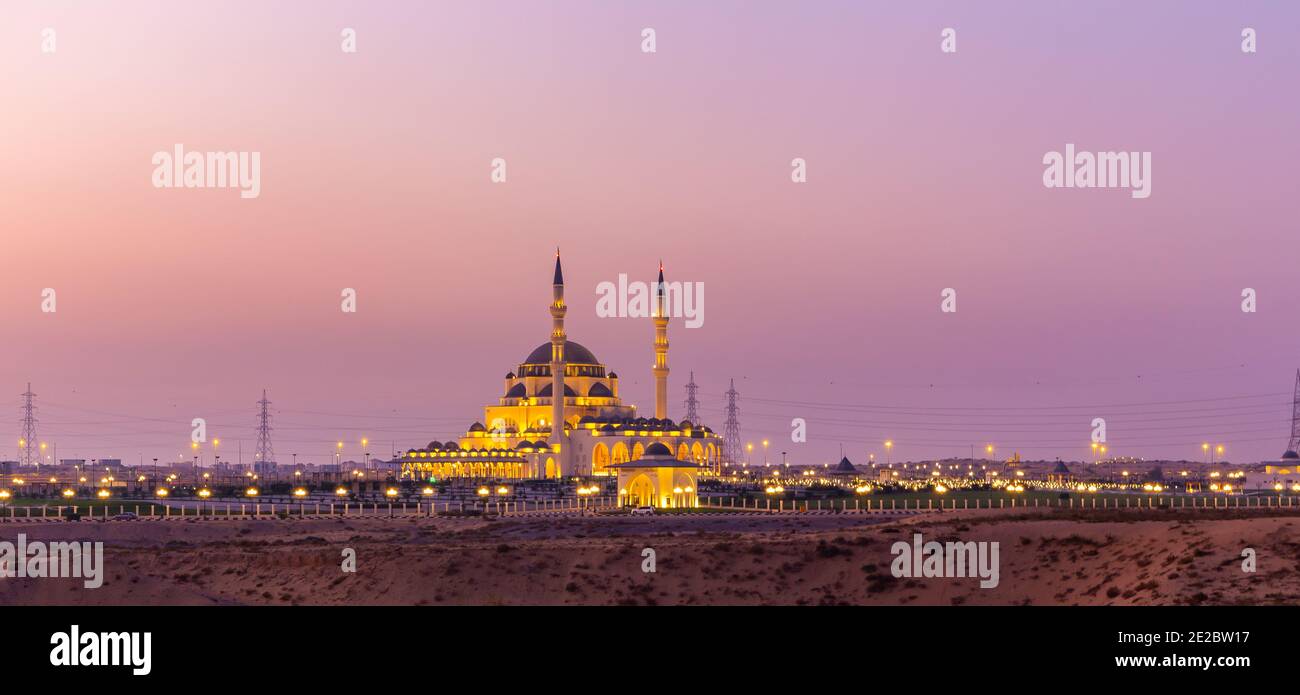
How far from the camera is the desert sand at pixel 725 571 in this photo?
48.3m

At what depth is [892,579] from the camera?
54.1 m

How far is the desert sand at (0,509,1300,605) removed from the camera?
159ft

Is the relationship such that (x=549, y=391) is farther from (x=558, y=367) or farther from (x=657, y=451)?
(x=657, y=451)

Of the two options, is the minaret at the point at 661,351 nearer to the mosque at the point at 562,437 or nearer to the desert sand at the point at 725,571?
the mosque at the point at 562,437

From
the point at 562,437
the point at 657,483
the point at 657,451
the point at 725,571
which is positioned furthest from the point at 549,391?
the point at 725,571

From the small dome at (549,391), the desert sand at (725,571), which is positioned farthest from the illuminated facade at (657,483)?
the small dome at (549,391)

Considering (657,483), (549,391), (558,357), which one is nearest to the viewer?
(657,483)

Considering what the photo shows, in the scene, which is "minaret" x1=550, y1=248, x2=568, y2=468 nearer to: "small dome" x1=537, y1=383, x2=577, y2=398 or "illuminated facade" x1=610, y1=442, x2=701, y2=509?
"small dome" x1=537, y1=383, x2=577, y2=398

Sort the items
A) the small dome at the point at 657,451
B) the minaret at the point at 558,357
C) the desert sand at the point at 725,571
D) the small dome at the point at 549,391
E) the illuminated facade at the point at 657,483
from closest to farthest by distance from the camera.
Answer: the desert sand at the point at 725,571, the illuminated facade at the point at 657,483, the small dome at the point at 657,451, the minaret at the point at 558,357, the small dome at the point at 549,391

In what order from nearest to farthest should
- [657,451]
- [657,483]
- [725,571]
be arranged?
[725,571]
[657,483]
[657,451]

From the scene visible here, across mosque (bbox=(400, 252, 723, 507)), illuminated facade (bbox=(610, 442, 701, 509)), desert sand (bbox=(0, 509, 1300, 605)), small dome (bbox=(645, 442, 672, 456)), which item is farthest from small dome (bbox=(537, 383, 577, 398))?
desert sand (bbox=(0, 509, 1300, 605))

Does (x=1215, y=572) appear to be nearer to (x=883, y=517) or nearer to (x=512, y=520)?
(x=883, y=517)

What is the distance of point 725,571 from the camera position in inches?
2270
